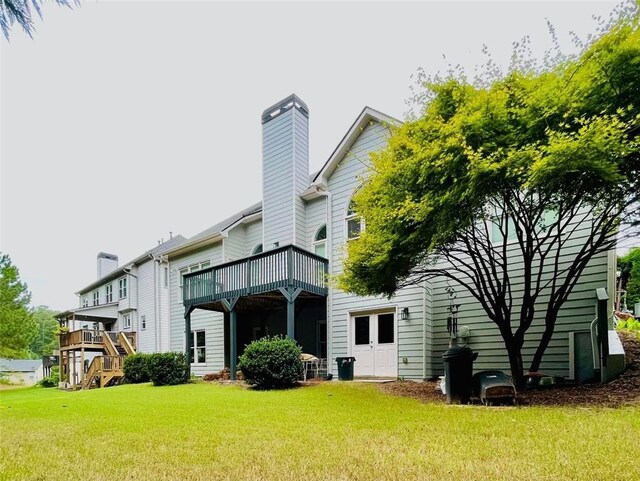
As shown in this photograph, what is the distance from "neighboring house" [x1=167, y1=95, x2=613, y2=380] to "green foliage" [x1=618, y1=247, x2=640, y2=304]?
312 inches

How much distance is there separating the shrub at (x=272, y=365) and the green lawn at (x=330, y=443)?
277 cm

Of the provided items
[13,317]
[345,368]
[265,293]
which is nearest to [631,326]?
[345,368]

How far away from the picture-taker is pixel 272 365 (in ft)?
32.3

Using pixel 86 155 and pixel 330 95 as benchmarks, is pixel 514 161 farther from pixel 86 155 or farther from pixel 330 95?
pixel 330 95

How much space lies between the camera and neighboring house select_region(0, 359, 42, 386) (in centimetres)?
2576

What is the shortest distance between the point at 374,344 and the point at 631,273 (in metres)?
10.8

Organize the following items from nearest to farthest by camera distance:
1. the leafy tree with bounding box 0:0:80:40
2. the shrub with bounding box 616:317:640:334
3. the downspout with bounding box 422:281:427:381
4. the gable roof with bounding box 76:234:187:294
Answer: the leafy tree with bounding box 0:0:80:40, the downspout with bounding box 422:281:427:381, the shrub with bounding box 616:317:640:334, the gable roof with bounding box 76:234:187:294

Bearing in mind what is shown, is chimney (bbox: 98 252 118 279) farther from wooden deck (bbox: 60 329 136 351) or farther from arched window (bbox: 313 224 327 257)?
arched window (bbox: 313 224 327 257)

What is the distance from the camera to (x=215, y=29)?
5508mm

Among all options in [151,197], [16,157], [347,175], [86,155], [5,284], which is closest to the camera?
[16,157]

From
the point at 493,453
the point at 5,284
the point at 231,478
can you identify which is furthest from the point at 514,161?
the point at 5,284

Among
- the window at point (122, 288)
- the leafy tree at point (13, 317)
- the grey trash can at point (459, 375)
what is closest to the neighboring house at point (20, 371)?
the leafy tree at point (13, 317)

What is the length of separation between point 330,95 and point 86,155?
31.3ft

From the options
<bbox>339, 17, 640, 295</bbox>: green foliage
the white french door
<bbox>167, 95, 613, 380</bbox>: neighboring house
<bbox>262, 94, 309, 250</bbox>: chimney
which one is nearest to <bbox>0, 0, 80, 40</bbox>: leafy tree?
<bbox>339, 17, 640, 295</bbox>: green foliage
